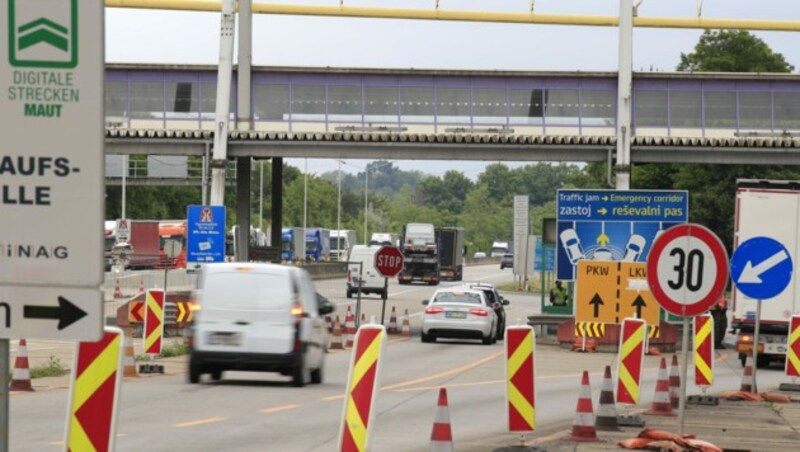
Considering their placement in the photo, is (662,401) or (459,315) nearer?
(662,401)

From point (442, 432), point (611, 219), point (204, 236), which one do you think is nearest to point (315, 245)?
point (611, 219)

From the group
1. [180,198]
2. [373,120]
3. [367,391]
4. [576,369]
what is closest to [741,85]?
[373,120]

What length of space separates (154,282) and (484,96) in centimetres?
1973

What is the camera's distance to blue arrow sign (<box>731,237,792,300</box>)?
2217 cm

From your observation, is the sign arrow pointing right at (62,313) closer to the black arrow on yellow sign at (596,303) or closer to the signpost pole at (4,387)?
the signpost pole at (4,387)

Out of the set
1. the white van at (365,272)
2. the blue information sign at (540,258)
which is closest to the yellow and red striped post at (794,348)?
the blue information sign at (540,258)

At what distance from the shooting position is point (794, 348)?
2759cm

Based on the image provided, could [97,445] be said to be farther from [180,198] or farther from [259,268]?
[180,198]

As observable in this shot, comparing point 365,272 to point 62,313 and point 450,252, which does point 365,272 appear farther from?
point 62,313

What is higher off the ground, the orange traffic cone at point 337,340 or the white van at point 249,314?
the white van at point 249,314

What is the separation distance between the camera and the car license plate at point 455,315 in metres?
44.0

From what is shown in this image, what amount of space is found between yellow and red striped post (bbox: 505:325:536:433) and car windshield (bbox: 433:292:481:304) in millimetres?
27408

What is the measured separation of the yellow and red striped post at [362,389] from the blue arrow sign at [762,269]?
32.7 ft

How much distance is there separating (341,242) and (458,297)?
365 ft
